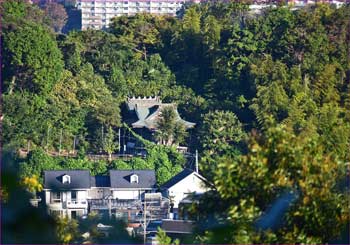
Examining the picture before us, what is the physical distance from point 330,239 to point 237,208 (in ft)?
0.83

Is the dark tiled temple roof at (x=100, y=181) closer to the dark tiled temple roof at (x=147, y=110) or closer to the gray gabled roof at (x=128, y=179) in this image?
the gray gabled roof at (x=128, y=179)

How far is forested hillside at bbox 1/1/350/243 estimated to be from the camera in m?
12.3

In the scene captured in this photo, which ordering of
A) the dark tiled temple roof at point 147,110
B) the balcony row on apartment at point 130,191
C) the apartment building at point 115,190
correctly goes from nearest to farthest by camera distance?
the balcony row on apartment at point 130,191 < the apartment building at point 115,190 < the dark tiled temple roof at point 147,110

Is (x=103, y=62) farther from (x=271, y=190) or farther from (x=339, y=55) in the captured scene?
(x=271, y=190)

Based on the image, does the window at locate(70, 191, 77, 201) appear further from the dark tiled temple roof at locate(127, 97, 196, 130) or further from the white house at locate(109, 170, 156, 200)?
the dark tiled temple roof at locate(127, 97, 196, 130)

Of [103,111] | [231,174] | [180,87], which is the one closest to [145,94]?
[180,87]

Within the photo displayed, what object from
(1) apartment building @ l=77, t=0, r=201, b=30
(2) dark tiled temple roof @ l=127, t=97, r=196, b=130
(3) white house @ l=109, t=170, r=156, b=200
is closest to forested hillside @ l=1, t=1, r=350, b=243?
(2) dark tiled temple roof @ l=127, t=97, r=196, b=130

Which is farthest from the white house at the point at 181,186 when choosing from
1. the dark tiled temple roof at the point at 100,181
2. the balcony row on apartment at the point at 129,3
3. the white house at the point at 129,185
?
the balcony row on apartment at the point at 129,3

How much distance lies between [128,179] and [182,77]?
140 inches

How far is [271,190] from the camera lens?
103 inches

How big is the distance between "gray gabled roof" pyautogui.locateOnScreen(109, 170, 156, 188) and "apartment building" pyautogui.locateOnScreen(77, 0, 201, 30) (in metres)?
10.3

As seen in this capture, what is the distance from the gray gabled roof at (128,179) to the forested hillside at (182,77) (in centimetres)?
26

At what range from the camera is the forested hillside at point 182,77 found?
40.5ft

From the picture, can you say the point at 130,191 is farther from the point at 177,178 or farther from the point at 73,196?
the point at 73,196
